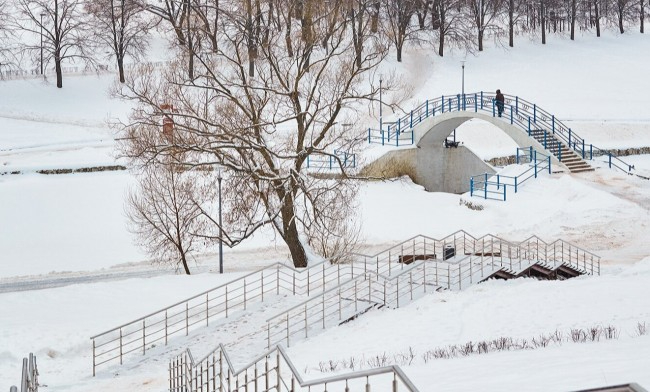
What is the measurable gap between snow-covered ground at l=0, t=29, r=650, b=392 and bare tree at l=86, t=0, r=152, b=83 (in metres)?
2.61

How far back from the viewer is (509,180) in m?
38.9

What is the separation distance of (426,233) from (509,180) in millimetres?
6476

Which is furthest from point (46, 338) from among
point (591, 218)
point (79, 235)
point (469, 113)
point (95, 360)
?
point (469, 113)

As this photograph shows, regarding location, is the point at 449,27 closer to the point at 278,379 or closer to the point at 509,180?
the point at 509,180

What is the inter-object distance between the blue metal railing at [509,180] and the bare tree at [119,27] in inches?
1012

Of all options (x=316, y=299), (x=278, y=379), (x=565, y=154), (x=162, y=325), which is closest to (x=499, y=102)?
(x=565, y=154)

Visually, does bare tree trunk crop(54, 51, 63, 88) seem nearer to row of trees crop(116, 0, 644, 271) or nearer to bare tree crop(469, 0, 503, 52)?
bare tree crop(469, 0, 503, 52)

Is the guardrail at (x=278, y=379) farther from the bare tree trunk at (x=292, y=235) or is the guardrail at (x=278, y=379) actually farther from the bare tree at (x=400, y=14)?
the bare tree at (x=400, y=14)

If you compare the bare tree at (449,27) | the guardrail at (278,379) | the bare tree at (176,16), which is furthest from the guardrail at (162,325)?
the bare tree at (449,27)

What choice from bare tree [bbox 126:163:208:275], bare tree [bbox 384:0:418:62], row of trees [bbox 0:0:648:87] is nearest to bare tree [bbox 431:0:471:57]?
row of trees [bbox 0:0:648:87]

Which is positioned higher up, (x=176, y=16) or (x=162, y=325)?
(x=176, y=16)

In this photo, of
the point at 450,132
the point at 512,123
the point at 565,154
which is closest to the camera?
the point at 565,154

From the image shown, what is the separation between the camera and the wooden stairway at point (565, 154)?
40125mm

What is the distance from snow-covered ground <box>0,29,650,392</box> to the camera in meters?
16.0
